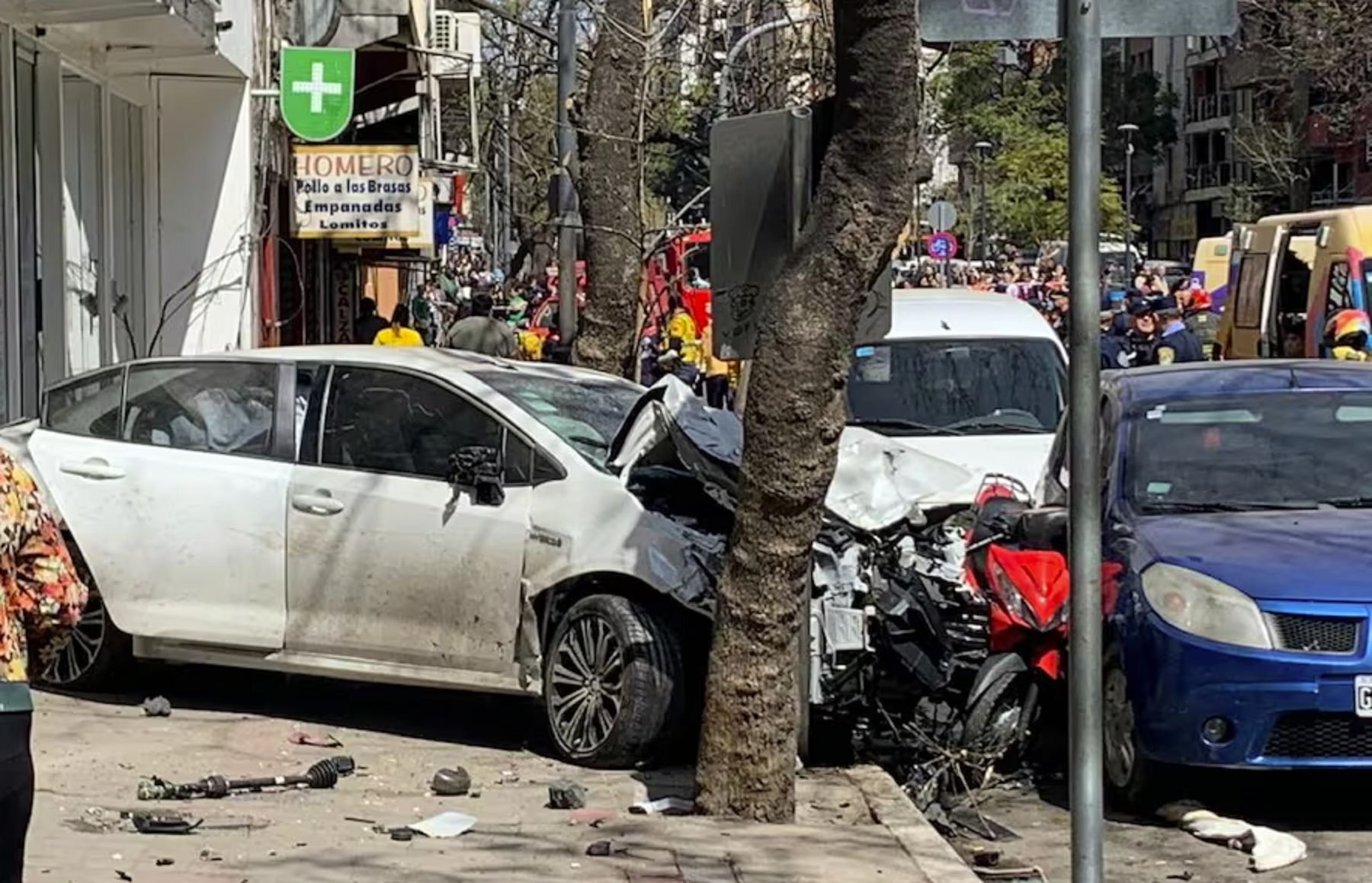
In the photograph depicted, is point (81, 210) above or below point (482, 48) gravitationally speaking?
below

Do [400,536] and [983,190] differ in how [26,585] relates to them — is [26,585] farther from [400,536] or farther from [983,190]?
[983,190]

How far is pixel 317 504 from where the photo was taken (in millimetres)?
9211

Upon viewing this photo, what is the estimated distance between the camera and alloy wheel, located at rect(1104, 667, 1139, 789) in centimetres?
782

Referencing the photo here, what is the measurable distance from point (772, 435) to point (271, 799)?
2.39 meters

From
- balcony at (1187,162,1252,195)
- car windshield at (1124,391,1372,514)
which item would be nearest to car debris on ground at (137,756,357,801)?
car windshield at (1124,391,1372,514)

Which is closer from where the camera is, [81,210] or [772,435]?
[772,435]

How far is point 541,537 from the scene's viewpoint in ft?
28.6

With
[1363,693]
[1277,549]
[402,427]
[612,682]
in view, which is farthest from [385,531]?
[1363,693]

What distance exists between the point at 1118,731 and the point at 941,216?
127 feet

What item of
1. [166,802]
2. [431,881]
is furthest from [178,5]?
[431,881]

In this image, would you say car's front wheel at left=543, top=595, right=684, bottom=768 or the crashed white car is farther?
the crashed white car

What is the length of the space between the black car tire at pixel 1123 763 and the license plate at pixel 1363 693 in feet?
2.56

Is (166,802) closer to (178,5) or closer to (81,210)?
(178,5)

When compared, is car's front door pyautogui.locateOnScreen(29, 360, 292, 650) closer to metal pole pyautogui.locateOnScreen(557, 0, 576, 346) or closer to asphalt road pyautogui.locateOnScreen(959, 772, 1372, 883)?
asphalt road pyautogui.locateOnScreen(959, 772, 1372, 883)
